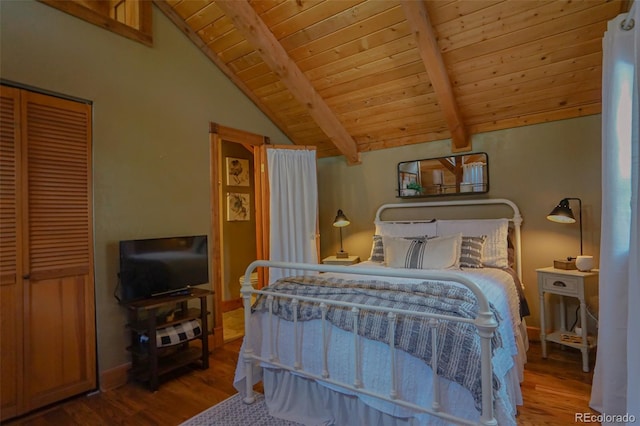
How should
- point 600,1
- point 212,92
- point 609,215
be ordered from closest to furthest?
point 609,215 → point 600,1 → point 212,92

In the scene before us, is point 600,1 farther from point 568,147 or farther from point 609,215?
point 609,215

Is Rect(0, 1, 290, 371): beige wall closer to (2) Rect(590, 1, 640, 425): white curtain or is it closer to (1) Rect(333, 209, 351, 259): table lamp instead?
(1) Rect(333, 209, 351, 259): table lamp

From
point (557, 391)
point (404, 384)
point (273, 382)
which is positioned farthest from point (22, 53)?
point (557, 391)

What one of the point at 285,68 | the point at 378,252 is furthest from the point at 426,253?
the point at 285,68

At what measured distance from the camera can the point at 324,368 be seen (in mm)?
1889

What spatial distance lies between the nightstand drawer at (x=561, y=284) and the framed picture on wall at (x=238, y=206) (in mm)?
3601

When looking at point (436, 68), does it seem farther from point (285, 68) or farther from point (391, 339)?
point (391, 339)

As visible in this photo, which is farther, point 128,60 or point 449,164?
point 449,164

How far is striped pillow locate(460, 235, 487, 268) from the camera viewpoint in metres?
2.95

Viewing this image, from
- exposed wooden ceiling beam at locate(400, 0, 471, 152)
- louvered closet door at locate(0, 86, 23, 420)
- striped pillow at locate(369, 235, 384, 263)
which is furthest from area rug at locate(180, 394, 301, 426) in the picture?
exposed wooden ceiling beam at locate(400, 0, 471, 152)

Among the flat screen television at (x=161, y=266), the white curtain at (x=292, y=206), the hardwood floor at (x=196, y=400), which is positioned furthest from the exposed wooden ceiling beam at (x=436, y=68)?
the flat screen television at (x=161, y=266)

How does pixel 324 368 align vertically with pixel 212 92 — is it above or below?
below

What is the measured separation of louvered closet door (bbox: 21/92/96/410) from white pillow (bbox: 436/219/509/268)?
10.1 feet

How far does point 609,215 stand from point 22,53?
12.0ft
